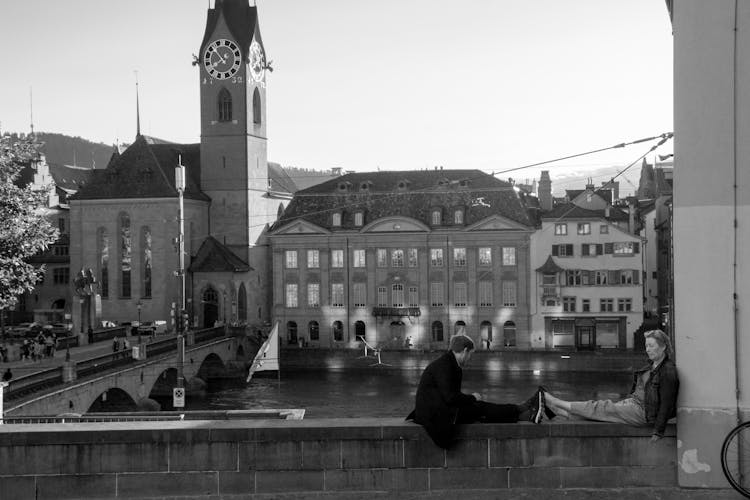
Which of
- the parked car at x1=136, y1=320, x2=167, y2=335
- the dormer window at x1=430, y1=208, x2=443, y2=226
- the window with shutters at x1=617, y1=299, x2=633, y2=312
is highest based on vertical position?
the dormer window at x1=430, y1=208, x2=443, y2=226

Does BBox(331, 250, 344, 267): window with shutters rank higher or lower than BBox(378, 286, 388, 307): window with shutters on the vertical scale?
higher

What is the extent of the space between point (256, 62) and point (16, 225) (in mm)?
56061

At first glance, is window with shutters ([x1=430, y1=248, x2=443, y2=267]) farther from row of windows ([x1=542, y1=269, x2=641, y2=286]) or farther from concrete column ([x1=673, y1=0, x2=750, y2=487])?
concrete column ([x1=673, y1=0, x2=750, y2=487])

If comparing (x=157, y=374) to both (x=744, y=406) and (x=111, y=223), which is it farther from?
(x=744, y=406)

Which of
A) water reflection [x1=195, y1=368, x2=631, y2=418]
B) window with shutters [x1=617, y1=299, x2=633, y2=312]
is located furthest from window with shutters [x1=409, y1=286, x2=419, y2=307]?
window with shutters [x1=617, y1=299, x2=633, y2=312]

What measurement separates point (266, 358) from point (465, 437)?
57.8 meters

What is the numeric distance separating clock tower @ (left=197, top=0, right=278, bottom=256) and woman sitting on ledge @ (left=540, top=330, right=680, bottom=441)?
74180 millimetres

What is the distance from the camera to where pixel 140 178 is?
8362 centimetres

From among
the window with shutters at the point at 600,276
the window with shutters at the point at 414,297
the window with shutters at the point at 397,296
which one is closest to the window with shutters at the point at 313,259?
the window with shutters at the point at 397,296

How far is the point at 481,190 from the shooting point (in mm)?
78375

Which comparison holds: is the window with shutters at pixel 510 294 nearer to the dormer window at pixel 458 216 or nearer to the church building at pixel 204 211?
the dormer window at pixel 458 216

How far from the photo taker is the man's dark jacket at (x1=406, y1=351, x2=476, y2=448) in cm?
1099

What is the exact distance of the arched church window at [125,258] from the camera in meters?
82.2

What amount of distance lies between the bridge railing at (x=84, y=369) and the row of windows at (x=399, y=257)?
1154 cm
